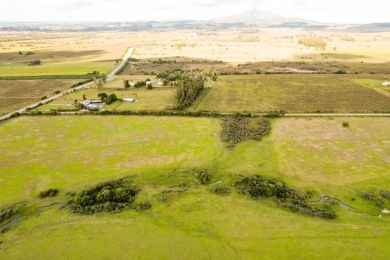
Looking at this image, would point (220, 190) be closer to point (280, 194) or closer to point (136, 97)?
point (280, 194)

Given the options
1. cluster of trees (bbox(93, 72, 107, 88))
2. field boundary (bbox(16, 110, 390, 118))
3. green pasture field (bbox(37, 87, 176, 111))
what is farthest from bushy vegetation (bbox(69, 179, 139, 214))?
cluster of trees (bbox(93, 72, 107, 88))

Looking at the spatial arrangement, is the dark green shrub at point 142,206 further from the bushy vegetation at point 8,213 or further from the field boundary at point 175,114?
the field boundary at point 175,114

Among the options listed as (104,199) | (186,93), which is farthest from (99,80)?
(104,199)

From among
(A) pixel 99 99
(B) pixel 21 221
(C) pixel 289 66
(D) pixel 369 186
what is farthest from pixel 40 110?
(C) pixel 289 66

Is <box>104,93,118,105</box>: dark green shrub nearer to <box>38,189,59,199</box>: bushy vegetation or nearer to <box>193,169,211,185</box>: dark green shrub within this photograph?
<box>38,189,59,199</box>: bushy vegetation

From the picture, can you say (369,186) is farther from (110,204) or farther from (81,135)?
(81,135)
